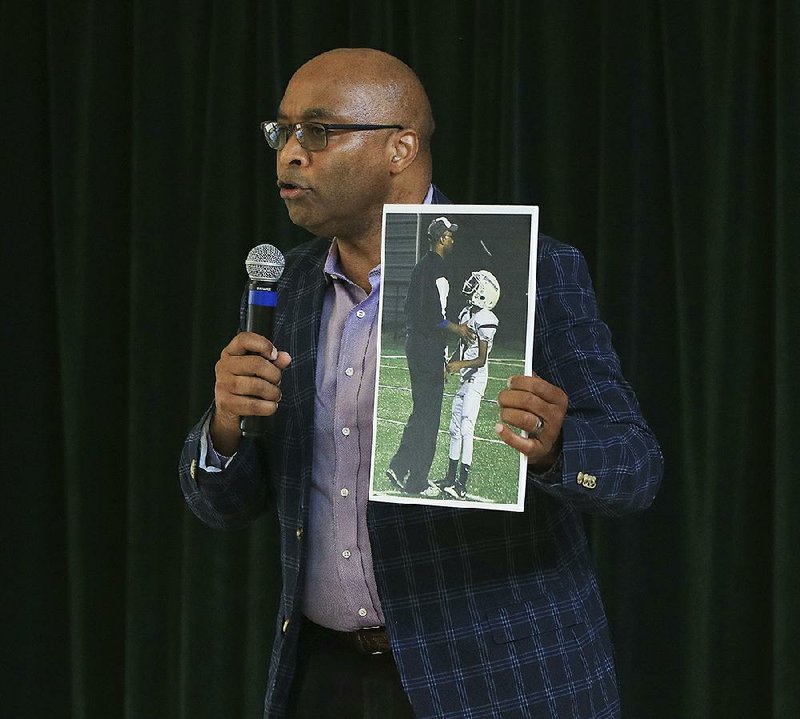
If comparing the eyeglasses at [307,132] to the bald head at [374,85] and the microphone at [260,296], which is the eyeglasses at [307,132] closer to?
the bald head at [374,85]

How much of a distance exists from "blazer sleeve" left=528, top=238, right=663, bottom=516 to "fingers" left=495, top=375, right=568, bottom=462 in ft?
0.21

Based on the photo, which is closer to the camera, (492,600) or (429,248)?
(429,248)

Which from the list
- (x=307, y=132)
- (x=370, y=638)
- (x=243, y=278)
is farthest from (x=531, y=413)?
(x=243, y=278)

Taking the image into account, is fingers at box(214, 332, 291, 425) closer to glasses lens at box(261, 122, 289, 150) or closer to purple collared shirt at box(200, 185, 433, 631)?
purple collared shirt at box(200, 185, 433, 631)

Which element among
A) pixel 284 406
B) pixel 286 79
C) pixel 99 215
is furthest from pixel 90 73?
pixel 284 406

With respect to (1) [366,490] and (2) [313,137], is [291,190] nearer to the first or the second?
(2) [313,137]

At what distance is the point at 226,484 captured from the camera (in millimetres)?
1714

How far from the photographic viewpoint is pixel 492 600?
1640mm

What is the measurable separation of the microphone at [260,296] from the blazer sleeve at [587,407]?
15.2 inches

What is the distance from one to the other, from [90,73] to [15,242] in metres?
0.50

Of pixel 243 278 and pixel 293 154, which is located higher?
pixel 293 154

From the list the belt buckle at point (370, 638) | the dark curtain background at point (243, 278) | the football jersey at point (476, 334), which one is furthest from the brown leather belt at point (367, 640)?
the dark curtain background at point (243, 278)

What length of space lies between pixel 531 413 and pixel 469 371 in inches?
3.9

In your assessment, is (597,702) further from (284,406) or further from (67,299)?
(67,299)
